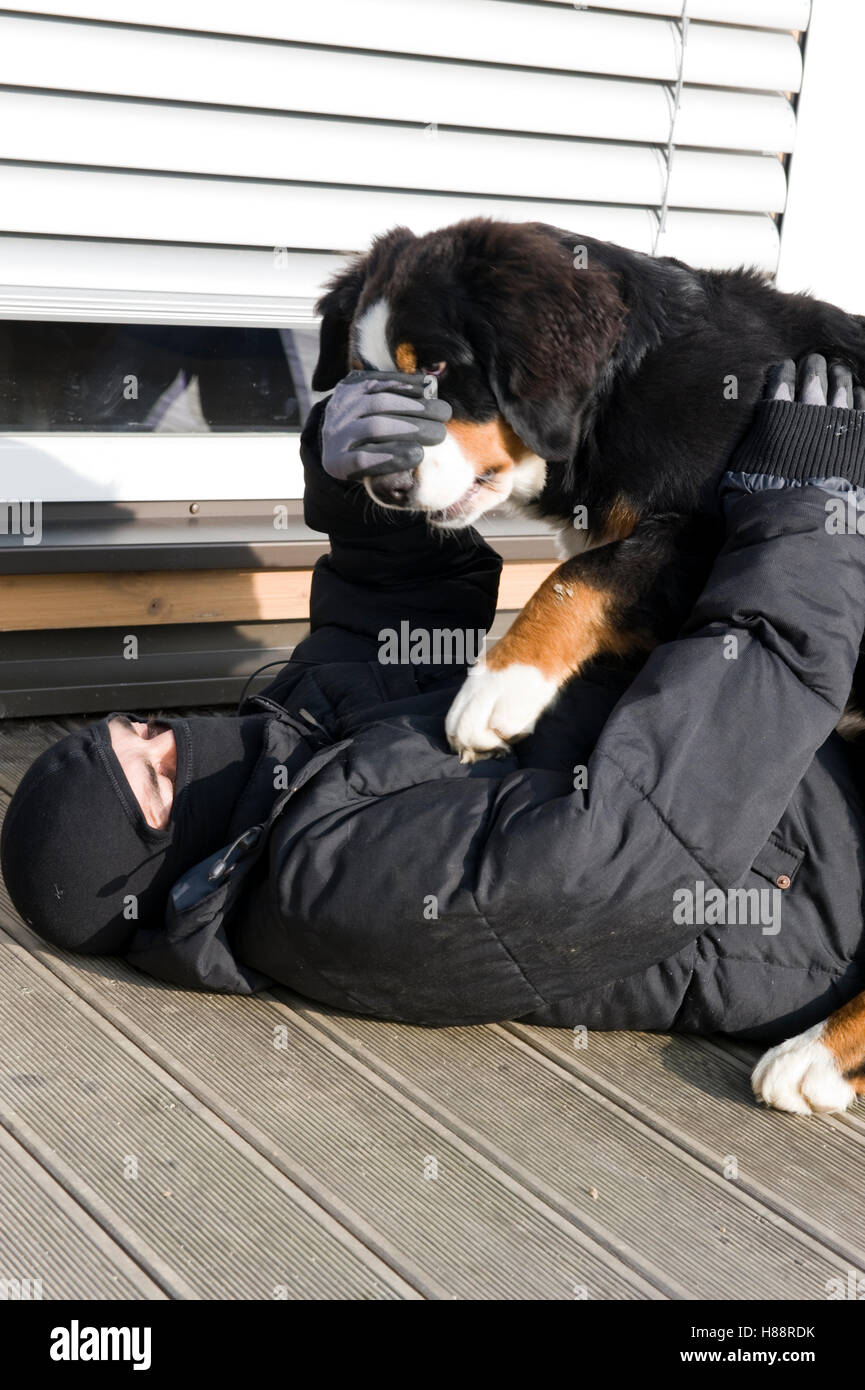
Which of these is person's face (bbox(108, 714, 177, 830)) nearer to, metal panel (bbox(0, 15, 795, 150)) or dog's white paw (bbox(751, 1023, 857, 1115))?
dog's white paw (bbox(751, 1023, 857, 1115))

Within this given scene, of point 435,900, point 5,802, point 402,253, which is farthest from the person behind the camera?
point 5,802

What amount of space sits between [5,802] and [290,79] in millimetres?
1688

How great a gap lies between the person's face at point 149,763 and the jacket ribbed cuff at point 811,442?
0.98 meters

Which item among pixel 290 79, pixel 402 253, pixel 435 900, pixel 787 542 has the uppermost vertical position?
pixel 290 79

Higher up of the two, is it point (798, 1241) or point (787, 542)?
point (787, 542)

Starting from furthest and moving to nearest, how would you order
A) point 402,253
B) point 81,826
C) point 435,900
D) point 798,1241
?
1. point 402,253
2. point 81,826
3. point 435,900
4. point 798,1241

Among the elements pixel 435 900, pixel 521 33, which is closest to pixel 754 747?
pixel 435 900

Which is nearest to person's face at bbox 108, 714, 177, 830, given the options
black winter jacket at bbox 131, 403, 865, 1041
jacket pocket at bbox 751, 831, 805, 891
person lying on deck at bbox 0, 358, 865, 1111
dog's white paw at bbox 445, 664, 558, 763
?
person lying on deck at bbox 0, 358, 865, 1111

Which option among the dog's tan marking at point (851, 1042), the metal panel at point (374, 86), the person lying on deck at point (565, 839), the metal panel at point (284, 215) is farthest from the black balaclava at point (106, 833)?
the metal panel at point (374, 86)

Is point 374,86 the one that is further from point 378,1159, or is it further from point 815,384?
point 378,1159

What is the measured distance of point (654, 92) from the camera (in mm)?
3420

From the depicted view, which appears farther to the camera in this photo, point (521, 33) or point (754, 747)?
point (521, 33)

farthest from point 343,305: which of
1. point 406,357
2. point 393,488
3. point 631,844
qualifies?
point 631,844

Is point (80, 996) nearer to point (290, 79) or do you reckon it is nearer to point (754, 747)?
point (754, 747)
